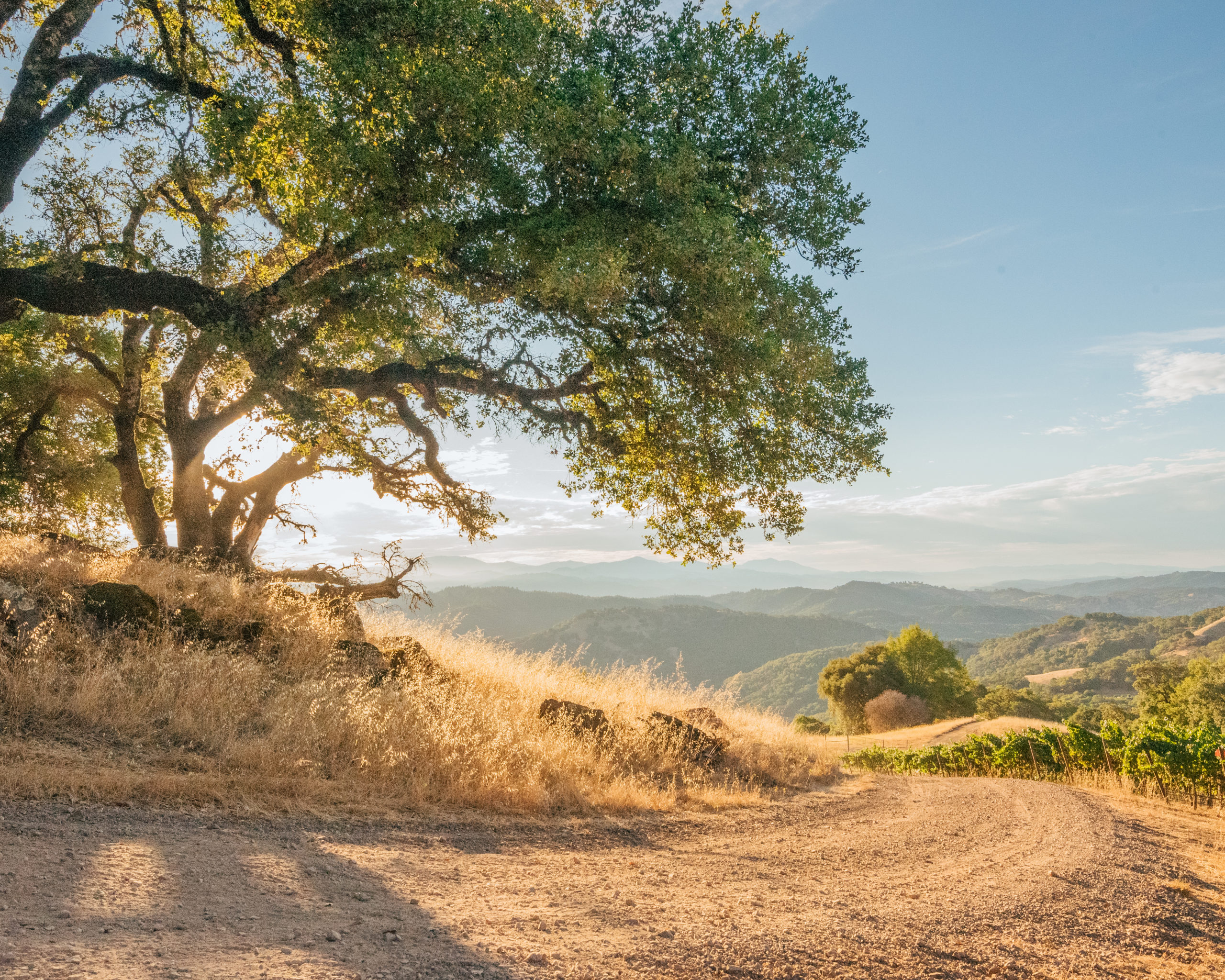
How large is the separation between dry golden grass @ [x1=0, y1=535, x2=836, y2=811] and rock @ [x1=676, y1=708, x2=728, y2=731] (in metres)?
0.58

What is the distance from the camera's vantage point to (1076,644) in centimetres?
16688

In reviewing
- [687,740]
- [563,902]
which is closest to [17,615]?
[563,902]

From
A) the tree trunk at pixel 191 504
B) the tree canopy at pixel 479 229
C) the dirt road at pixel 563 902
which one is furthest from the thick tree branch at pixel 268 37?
the dirt road at pixel 563 902

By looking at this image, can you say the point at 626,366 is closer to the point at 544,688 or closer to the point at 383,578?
the point at 544,688

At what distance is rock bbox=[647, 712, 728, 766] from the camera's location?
9.80 m

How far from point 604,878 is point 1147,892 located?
14.2ft

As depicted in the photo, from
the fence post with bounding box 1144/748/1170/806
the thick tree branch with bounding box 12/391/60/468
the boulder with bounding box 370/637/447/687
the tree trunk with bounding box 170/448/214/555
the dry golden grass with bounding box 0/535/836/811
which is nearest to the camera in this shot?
the dry golden grass with bounding box 0/535/836/811

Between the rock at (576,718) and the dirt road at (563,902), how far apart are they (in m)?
2.68

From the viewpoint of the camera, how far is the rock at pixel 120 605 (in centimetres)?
853

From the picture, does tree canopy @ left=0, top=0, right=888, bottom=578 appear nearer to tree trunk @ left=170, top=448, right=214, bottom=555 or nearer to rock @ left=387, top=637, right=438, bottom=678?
tree trunk @ left=170, top=448, right=214, bottom=555

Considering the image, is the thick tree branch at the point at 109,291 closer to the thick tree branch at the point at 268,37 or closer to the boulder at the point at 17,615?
the thick tree branch at the point at 268,37

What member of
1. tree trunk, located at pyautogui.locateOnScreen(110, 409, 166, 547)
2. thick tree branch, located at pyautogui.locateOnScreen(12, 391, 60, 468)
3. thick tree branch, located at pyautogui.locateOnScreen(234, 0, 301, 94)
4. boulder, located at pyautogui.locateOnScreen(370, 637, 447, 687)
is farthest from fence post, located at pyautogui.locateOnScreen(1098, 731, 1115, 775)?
thick tree branch, located at pyautogui.locateOnScreen(12, 391, 60, 468)

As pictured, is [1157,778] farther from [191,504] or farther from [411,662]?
[191,504]

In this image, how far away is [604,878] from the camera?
4.70 m
